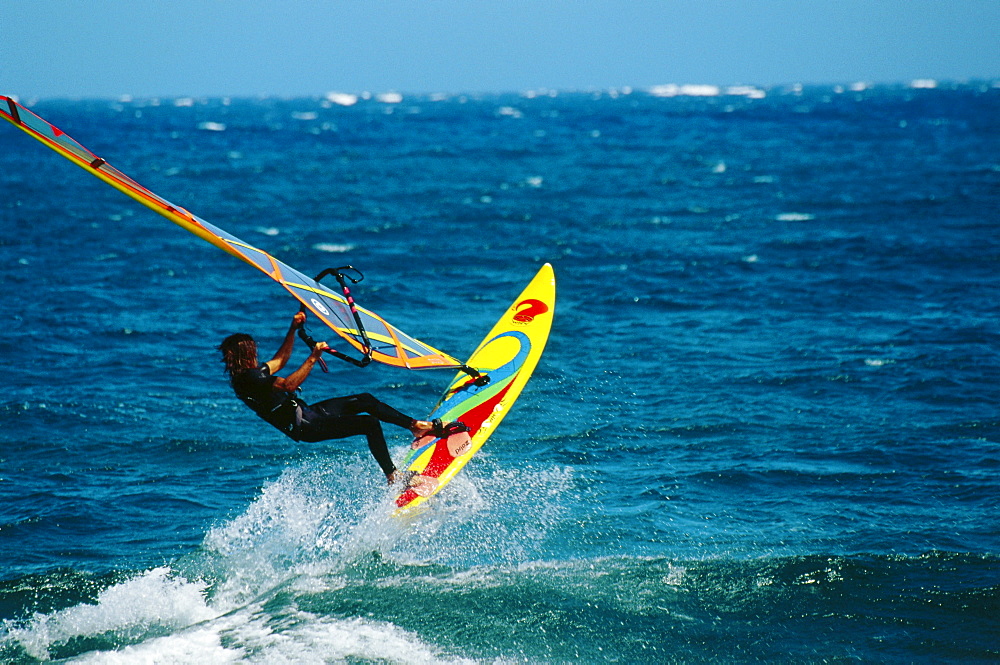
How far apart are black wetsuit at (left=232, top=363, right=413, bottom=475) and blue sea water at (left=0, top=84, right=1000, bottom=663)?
2.82 ft

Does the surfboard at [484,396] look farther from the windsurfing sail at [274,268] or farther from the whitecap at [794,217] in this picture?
the whitecap at [794,217]

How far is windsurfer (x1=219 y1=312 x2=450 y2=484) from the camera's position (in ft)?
21.7

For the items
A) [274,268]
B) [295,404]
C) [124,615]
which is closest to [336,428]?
[295,404]

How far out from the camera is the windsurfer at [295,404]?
21.7 ft

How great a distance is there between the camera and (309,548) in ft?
24.7

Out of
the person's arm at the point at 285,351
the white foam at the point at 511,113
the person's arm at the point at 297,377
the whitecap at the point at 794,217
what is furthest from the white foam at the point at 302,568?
the white foam at the point at 511,113

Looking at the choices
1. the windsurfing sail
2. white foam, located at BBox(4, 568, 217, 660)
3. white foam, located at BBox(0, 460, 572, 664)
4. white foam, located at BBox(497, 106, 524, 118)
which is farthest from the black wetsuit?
white foam, located at BBox(497, 106, 524, 118)

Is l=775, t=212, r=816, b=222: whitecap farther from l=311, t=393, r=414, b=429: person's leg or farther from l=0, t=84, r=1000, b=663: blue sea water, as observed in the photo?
l=311, t=393, r=414, b=429: person's leg

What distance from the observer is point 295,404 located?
7043mm

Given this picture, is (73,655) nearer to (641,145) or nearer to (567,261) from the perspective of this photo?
(567,261)

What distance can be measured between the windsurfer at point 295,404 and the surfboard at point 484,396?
0.46m

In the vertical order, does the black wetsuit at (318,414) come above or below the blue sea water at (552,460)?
above

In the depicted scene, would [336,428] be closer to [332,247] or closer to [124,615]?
[124,615]

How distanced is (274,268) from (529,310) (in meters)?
3.90
